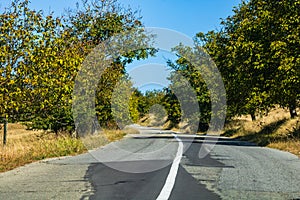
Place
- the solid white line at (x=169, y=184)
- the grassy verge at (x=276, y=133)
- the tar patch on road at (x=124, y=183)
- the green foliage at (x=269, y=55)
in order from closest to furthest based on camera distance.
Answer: the solid white line at (x=169, y=184), the tar patch on road at (x=124, y=183), the grassy verge at (x=276, y=133), the green foliage at (x=269, y=55)

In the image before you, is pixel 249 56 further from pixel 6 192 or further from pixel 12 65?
pixel 6 192

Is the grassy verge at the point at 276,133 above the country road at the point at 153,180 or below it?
above

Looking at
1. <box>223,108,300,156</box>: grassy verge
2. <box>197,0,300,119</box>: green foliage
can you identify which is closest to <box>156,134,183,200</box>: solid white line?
Result: <box>223,108,300,156</box>: grassy verge

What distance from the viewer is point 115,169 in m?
10.3

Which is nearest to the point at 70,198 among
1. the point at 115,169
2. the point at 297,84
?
the point at 115,169

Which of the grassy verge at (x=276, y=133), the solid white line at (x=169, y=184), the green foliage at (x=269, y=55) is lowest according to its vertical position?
the solid white line at (x=169, y=184)

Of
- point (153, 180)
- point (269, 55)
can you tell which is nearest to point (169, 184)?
point (153, 180)

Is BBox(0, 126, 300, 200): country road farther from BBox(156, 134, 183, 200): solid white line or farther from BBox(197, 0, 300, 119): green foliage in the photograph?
BBox(197, 0, 300, 119): green foliage

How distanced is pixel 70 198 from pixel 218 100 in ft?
135

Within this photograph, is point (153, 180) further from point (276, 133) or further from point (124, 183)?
point (276, 133)

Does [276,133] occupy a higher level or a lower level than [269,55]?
lower

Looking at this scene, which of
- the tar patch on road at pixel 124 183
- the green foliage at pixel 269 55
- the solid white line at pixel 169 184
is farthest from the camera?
the green foliage at pixel 269 55

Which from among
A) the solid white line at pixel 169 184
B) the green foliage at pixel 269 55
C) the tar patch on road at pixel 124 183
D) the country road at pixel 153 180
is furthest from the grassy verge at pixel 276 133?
the tar patch on road at pixel 124 183

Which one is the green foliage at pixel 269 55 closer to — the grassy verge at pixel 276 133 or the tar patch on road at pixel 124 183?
the grassy verge at pixel 276 133
